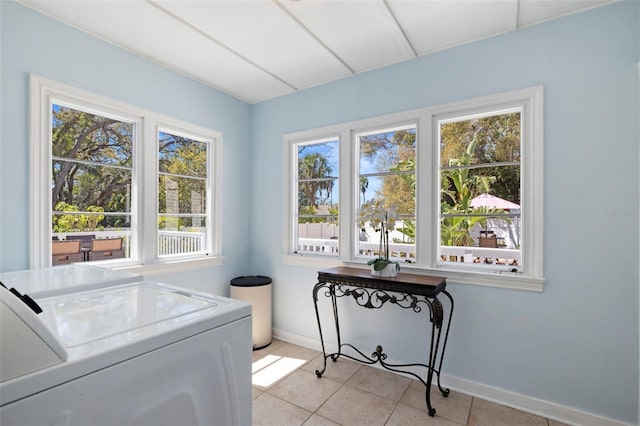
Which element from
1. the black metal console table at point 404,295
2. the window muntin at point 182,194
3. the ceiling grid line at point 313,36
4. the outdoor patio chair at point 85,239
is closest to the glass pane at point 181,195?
the window muntin at point 182,194

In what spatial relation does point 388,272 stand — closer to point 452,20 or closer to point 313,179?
point 313,179

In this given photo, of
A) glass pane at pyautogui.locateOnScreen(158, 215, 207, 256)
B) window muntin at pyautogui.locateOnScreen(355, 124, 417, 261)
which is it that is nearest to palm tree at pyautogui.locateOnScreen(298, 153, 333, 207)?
window muntin at pyautogui.locateOnScreen(355, 124, 417, 261)

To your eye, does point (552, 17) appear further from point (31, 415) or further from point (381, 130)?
point (31, 415)

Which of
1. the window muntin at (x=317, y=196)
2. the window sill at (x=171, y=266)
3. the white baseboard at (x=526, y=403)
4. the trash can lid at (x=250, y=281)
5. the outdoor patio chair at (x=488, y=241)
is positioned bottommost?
the white baseboard at (x=526, y=403)

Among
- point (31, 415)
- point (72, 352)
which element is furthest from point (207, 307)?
point (31, 415)

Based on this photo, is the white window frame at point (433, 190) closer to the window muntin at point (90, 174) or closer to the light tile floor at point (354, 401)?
the light tile floor at point (354, 401)

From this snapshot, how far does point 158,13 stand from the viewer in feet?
6.64

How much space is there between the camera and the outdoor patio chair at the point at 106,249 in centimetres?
233

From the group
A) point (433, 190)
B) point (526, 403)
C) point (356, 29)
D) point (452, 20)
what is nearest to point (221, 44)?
point (356, 29)

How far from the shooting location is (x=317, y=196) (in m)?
3.18

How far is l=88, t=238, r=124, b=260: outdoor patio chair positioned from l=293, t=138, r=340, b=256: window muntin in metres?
1.59

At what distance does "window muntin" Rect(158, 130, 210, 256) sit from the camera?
2.80m

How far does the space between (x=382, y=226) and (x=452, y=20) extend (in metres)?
1.54

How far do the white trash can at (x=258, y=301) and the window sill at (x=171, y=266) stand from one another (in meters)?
0.30
